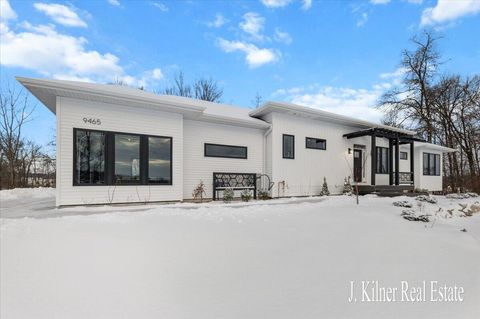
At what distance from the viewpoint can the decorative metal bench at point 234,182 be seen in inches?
357

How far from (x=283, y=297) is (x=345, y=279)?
87 centimetres

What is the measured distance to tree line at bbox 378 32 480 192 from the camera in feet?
59.6

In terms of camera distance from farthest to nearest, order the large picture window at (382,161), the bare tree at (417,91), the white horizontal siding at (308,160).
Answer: the bare tree at (417,91)
the large picture window at (382,161)
the white horizontal siding at (308,160)

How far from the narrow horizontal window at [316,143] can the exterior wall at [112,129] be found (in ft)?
17.4

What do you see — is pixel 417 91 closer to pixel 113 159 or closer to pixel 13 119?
pixel 113 159

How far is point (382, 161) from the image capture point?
13086mm

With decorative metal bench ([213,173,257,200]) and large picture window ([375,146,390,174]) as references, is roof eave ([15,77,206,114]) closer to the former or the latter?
decorative metal bench ([213,173,257,200])

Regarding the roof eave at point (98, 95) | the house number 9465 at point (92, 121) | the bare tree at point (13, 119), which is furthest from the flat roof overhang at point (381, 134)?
the bare tree at point (13, 119)

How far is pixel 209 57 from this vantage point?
2281 cm

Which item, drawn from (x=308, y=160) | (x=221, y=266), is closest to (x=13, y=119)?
(x=308, y=160)

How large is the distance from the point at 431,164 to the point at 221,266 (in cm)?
1757

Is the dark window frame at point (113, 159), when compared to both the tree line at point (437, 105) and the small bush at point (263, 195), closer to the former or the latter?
the small bush at point (263, 195)

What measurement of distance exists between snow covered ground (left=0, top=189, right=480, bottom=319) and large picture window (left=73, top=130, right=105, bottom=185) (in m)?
2.14

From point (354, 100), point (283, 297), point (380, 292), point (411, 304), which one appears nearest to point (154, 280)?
point (283, 297)
